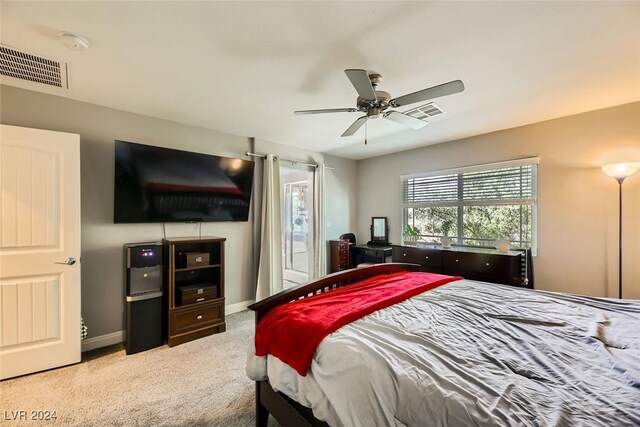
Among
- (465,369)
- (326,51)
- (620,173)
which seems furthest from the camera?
(620,173)

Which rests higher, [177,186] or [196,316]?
[177,186]

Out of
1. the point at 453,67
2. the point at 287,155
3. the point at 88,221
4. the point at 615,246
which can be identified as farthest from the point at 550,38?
the point at 88,221

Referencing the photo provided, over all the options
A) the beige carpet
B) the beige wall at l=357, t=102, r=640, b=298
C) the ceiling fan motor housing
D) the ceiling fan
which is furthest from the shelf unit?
the beige wall at l=357, t=102, r=640, b=298

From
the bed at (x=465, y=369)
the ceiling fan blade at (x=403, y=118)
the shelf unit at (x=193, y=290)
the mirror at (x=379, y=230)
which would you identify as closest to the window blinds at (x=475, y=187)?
the mirror at (x=379, y=230)

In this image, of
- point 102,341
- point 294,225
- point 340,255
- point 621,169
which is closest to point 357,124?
point 621,169

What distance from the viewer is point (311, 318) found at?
5.08 ft

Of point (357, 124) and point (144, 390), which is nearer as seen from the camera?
point (144, 390)

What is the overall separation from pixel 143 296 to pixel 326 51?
288 cm

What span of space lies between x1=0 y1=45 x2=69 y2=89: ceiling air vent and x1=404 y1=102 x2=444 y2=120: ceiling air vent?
125 inches

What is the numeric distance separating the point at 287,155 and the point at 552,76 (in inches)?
131

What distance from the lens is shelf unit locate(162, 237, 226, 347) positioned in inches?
116

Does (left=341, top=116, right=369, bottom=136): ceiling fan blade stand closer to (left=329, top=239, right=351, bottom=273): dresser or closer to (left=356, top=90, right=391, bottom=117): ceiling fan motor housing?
(left=356, top=90, right=391, bottom=117): ceiling fan motor housing

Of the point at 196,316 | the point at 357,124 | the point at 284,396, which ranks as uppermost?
the point at 357,124

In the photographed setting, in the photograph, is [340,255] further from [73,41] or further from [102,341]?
[73,41]
